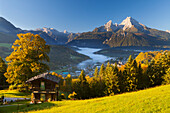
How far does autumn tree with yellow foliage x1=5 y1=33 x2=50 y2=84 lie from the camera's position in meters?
26.6

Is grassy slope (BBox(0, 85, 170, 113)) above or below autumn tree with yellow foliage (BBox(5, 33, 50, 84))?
below

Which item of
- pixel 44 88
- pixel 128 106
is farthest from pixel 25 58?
pixel 128 106

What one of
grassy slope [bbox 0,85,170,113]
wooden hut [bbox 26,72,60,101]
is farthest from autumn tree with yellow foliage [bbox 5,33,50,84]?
grassy slope [bbox 0,85,170,113]

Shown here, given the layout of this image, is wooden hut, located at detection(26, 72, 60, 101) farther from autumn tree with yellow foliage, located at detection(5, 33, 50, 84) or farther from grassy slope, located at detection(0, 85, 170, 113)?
grassy slope, located at detection(0, 85, 170, 113)

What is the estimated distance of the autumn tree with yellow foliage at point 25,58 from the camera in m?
26.6

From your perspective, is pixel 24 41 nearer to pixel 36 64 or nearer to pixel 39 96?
pixel 36 64

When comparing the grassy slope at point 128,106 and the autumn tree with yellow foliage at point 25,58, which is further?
the autumn tree with yellow foliage at point 25,58

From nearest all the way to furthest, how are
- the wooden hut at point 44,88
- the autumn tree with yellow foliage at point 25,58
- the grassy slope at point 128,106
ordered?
the grassy slope at point 128,106 < the wooden hut at point 44,88 < the autumn tree with yellow foliage at point 25,58

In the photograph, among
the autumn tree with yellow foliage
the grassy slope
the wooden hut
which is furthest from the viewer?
the autumn tree with yellow foliage

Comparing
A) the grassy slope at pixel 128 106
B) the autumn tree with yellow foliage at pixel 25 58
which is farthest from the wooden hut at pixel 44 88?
the grassy slope at pixel 128 106

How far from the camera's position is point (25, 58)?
26906 mm

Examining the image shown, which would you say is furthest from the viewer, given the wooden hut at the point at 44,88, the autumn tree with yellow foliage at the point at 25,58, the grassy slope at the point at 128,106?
the autumn tree with yellow foliage at the point at 25,58

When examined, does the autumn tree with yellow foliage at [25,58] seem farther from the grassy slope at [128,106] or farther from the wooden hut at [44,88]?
the grassy slope at [128,106]

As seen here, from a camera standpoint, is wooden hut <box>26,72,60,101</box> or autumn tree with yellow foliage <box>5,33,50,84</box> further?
autumn tree with yellow foliage <box>5,33,50,84</box>
